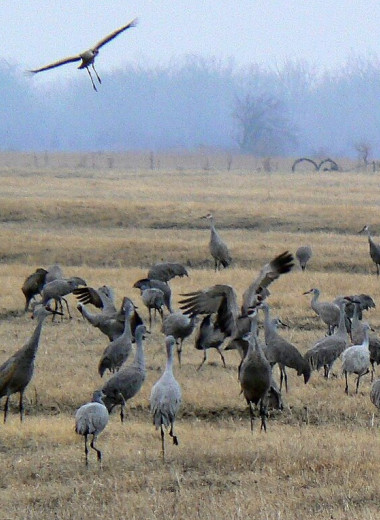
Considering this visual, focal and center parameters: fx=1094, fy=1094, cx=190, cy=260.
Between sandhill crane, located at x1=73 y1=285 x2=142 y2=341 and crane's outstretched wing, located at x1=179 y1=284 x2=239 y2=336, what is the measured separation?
46.8 inches

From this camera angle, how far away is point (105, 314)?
14.1 metres

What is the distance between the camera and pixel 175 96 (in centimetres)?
18100

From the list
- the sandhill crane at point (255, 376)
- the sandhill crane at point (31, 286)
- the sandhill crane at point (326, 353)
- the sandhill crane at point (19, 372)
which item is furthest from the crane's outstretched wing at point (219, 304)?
the sandhill crane at point (31, 286)

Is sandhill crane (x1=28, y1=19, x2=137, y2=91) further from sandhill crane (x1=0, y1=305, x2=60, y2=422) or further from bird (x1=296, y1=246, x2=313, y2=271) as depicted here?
bird (x1=296, y1=246, x2=313, y2=271)

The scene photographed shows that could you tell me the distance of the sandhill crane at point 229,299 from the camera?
1164cm

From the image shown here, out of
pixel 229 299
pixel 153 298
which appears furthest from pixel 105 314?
pixel 229 299

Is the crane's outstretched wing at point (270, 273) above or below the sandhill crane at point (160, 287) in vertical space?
above

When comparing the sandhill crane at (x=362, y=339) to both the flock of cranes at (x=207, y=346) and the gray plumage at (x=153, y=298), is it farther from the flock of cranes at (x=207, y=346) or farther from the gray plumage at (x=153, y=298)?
the gray plumage at (x=153, y=298)

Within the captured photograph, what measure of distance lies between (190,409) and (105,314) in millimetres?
3378

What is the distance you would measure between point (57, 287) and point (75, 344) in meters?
2.07

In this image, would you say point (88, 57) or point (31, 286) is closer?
point (88, 57)

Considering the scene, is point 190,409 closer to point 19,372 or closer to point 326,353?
point 19,372

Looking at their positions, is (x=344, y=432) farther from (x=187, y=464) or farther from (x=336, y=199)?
(x=336, y=199)

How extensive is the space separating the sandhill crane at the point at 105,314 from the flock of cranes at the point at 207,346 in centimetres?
1
